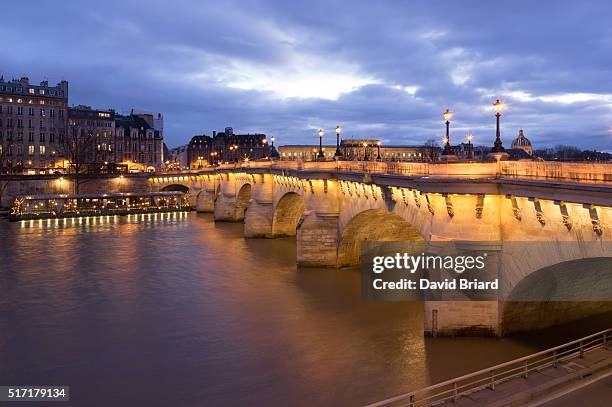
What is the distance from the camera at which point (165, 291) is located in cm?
3459

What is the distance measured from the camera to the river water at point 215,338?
19688mm

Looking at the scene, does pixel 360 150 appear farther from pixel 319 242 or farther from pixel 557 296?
pixel 557 296

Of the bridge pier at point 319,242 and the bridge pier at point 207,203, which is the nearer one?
the bridge pier at point 319,242

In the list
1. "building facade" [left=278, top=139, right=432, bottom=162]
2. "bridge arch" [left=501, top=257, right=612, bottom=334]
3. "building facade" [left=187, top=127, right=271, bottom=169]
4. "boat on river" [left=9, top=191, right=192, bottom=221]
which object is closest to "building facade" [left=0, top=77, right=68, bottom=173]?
"boat on river" [left=9, top=191, right=192, bottom=221]

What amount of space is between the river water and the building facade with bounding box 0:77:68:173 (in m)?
75.8

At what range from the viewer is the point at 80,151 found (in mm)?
115125

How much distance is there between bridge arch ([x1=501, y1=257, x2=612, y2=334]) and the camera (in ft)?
67.6

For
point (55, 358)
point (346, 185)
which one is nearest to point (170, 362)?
point (55, 358)

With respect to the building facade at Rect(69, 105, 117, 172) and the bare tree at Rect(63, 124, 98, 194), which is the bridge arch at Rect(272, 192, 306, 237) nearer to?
the bare tree at Rect(63, 124, 98, 194)

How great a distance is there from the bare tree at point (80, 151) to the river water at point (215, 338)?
6709 centimetres

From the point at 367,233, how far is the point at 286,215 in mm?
20489

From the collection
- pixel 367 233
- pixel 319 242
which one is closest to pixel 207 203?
pixel 319 242

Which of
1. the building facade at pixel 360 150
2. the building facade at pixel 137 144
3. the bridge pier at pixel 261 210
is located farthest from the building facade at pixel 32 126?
the bridge pier at pixel 261 210

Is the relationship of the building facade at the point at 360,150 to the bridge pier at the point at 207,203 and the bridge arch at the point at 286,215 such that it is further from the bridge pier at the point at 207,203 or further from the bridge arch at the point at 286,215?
the bridge arch at the point at 286,215
